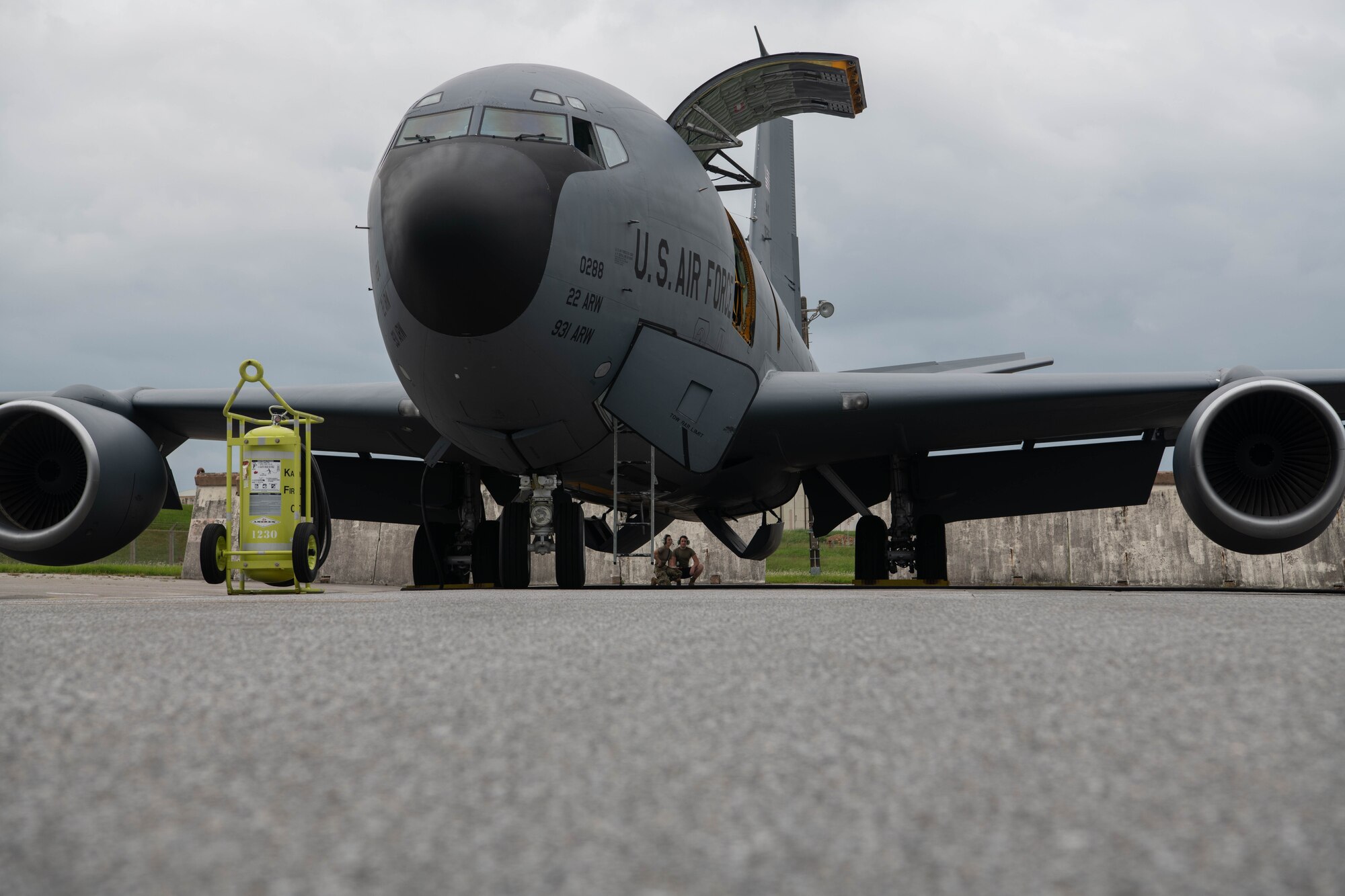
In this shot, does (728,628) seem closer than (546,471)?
Yes

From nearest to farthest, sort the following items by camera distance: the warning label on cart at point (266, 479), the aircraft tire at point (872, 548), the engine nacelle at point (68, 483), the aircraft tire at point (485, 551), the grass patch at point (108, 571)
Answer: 1. the warning label on cart at point (266, 479)
2. the engine nacelle at point (68, 483)
3. the aircraft tire at point (485, 551)
4. the aircraft tire at point (872, 548)
5. the grass patch at point (108, 571)

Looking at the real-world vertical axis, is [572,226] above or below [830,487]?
above

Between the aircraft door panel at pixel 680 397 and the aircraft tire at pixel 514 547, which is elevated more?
the aircraft door panel at pixel 680 397

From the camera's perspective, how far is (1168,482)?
2288cm

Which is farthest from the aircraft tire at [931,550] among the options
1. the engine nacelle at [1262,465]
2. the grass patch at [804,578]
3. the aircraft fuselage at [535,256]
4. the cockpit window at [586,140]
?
the grass patch at [804,578]

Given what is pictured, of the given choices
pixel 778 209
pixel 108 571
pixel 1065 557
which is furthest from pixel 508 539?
pixel 108 571

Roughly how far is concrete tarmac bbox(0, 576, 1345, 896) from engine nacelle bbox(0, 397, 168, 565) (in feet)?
20.7

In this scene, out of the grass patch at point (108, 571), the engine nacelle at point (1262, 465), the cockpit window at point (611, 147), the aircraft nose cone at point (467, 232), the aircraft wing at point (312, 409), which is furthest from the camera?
the grass patch at point (108, 571)

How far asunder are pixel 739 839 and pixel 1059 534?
22.3 m

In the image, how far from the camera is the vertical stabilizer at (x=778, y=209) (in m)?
16.6

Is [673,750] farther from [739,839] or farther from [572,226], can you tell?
[572,226]

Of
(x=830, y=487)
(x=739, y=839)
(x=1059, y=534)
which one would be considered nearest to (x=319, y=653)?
(x=739, y=839)

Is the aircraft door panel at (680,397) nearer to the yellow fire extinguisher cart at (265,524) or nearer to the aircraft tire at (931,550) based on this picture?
the yellow fire extinguisher cart at (265,524)

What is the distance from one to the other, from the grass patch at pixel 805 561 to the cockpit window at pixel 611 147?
15.4 metres
